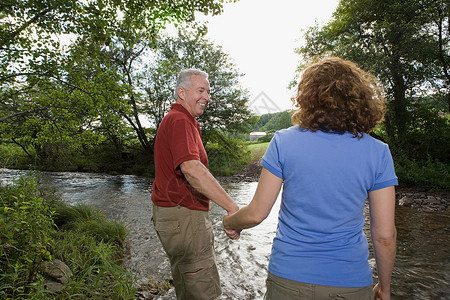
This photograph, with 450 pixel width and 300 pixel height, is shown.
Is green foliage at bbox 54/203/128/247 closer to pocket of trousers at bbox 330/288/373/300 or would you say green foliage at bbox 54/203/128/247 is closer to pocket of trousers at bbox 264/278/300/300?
pocket of trousers at bbox 264/278/300/300

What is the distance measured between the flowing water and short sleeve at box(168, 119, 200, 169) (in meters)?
2.00

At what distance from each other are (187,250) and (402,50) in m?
12.7

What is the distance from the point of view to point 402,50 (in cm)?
1168

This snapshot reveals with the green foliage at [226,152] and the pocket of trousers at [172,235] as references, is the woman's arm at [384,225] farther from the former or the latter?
the green foliage at [226,152]

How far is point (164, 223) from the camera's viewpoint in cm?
230

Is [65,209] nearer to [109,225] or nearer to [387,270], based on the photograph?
[109,225]

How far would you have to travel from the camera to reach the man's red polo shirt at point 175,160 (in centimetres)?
221

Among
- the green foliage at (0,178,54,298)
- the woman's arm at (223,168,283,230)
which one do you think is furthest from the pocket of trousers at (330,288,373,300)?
the green foliage at (0,178,54,298)

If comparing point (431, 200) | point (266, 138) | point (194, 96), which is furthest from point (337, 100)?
point (266, 138)

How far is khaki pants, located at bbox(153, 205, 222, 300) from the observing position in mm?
2301

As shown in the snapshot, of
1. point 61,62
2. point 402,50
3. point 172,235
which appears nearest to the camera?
point 172,235

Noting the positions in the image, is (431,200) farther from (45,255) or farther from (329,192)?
(45,255)

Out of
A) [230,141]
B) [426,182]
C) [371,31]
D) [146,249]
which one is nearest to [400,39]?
[371,31]

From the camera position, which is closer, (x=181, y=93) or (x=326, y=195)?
(x=326, y=195)
